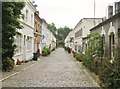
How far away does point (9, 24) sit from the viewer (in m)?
17.4

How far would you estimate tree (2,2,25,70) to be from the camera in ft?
56.0

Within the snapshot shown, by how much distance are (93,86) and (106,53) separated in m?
7.13

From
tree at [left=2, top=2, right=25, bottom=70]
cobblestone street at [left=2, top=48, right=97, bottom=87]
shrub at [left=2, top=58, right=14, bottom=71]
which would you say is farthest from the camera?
shrub at [left=2, top=58, right=14, bottom=71]

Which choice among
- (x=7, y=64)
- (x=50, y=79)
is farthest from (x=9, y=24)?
(x=50, y=79)

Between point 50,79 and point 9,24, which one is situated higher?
point 9,24

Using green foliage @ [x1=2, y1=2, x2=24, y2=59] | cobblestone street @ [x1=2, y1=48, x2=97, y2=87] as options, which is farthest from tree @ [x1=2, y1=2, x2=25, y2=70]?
cobblestone street @ [x1=2, y1=48, x2=97, y2=87]

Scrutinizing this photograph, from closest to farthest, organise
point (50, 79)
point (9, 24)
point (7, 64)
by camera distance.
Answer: point (50, 79), point (9, 24), point (7, 64)

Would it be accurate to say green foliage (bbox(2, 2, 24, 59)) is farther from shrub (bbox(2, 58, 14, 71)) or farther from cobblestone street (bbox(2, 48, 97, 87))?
cobblestone street (bbox(2, 48, 97, 87))

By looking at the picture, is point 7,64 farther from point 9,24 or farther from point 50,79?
point 50,79

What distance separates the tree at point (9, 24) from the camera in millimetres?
17078

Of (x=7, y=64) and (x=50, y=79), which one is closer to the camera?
(x=50, y=79)

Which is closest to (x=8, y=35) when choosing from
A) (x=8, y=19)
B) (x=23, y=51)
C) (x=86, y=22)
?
(x=8, y=19)

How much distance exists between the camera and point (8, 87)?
36.9 feet

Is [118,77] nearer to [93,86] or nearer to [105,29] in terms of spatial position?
[93,86]
